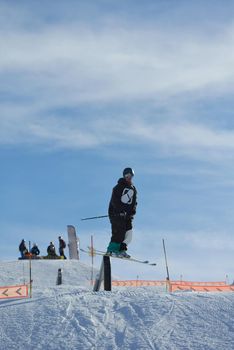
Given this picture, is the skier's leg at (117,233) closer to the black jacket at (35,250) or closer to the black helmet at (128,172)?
the black helmet at (128,172)

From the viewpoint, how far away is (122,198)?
15156 millimetres

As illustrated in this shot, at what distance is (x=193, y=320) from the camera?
11695mm

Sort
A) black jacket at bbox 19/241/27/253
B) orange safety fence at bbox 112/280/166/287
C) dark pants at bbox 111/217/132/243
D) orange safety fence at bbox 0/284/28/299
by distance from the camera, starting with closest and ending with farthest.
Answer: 1. orange safety fence at bbox 0/284/28/299
2. dark pants at bbox 111/217/132/243
3. orange safety fence at bbox 112/280/166/287
4. black jacket at bbox 19/241/27/253

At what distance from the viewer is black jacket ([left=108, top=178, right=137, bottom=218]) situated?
49.7 ft

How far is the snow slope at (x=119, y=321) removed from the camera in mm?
10859

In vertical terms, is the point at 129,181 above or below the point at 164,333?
above

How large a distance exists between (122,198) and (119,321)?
3.78 m

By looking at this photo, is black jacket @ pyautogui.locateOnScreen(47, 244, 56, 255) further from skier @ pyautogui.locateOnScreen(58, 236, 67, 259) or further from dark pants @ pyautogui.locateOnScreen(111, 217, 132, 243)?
dark pants @ pyautogui.locateOnScreen(111, 217, 132, 243)

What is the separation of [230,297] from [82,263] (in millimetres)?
20653

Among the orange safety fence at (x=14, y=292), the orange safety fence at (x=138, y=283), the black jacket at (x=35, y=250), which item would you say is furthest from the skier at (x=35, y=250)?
the orange safety fence at (x=14, y=292)

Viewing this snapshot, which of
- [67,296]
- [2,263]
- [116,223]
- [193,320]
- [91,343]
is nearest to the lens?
[91,343]

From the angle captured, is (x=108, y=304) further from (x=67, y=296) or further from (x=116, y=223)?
(x=116, y=223)

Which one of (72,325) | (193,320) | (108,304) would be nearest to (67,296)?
(108,304)

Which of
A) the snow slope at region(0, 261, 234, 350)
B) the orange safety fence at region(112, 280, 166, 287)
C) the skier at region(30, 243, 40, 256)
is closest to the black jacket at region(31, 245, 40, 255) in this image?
the skier at region(30, 243, 40, 256)
